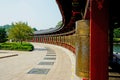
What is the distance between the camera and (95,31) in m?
4.62

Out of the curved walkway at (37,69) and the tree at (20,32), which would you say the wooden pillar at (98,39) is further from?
the tree at (20,32)

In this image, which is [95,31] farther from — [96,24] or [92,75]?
[92,75]

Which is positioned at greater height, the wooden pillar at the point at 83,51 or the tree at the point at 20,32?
the tree at the point at 20,32

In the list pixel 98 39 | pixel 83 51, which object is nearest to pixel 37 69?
pixel 83 51

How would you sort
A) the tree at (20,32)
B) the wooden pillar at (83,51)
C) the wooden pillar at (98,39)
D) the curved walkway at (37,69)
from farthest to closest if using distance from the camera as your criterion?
the tree at (20,32) < the curved walkway at (37,69) < the wooden pillar at (83,51) < the wooden pillar at (98,39)

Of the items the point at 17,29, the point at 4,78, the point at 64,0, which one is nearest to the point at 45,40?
the point at 17,29

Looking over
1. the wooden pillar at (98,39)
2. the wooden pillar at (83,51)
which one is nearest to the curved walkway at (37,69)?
the wooden pillar at (83,51)

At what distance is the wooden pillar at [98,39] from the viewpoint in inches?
179

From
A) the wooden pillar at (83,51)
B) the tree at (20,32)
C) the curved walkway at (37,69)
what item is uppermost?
the tree at (20,32)

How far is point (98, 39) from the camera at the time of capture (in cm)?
461

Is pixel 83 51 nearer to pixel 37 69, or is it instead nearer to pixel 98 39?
pixel 98 39

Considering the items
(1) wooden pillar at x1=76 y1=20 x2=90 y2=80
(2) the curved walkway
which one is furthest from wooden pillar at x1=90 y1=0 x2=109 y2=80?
(2) the curved walkway

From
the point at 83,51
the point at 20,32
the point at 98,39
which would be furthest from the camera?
the point at 20,32

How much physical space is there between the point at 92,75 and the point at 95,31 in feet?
2.68
